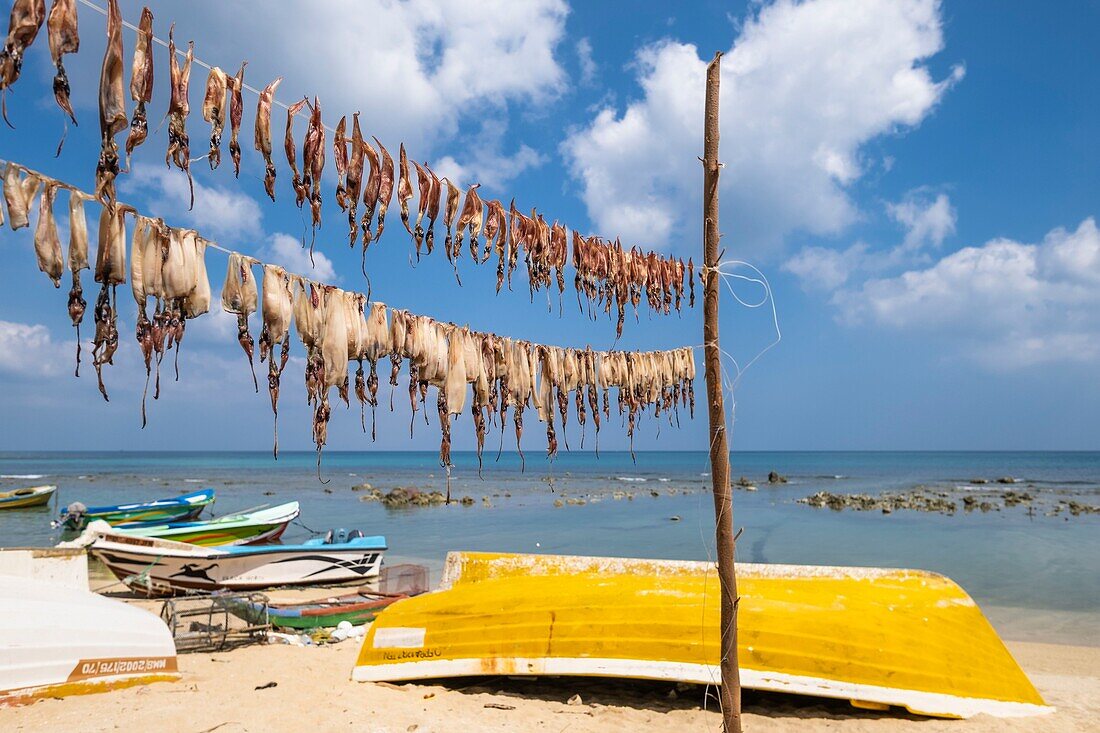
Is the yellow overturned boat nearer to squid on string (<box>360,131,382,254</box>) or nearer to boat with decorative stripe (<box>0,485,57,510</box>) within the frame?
squid on string (<box>360,131,382,254</box>)

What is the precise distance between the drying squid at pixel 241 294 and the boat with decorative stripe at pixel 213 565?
11427 mm

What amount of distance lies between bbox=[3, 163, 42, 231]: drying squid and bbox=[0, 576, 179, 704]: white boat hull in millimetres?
5288

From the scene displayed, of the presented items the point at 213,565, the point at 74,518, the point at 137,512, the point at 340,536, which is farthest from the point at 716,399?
the point at 137,512

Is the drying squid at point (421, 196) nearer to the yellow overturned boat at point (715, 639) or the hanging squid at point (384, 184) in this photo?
the hanging squid at point (384, 184)

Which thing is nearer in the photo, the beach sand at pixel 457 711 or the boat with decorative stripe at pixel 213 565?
the beach sand at pixel 457 711

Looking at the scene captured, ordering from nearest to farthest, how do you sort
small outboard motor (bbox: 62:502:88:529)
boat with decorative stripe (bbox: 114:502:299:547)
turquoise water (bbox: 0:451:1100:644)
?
turquoise water (bbox: 0:451:1100:644) < boat with decorative stripe (bbox: 114:502:299:547) < small outboard motor (bbox: 62:502:88:529)

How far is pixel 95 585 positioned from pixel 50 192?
17126 mm

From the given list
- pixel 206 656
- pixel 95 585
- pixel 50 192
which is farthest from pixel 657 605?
pixel 95 585

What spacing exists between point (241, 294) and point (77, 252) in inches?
40.8

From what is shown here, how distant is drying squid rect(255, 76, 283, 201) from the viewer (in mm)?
3791

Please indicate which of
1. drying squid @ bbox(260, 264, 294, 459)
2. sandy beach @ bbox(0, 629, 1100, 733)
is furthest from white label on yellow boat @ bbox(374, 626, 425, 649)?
drying squid @ bbox(260, 264, 294, 459)

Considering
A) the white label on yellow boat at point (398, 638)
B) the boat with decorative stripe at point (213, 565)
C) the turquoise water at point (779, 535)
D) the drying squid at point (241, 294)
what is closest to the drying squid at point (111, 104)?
the drying squid at point (241, 294)

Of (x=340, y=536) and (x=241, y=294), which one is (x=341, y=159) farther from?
(x=340, y=536)

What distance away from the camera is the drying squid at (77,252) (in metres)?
3.48
